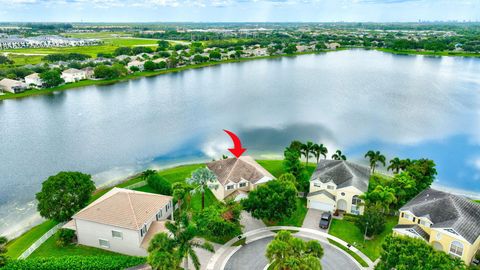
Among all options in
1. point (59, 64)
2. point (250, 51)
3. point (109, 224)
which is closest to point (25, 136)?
point (109, 224)

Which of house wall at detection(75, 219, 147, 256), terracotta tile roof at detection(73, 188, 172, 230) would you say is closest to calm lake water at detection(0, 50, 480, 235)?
house wall at detection(75, 219, 147, 256)

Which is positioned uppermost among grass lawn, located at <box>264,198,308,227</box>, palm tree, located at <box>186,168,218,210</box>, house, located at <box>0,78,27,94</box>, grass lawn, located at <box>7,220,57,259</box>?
house, located at <box>0,78,27,94</box>

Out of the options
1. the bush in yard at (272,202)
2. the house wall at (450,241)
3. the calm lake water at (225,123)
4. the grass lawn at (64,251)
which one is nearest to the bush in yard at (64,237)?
the grass lawn at (64,251)

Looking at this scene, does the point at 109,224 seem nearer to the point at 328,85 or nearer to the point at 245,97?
the point at 245,97

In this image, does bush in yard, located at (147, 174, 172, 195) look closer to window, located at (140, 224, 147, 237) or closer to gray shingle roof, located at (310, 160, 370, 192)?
window, located at (140, 224, 147, 237)

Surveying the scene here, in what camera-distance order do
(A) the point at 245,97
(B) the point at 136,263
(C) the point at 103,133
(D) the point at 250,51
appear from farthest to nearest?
(D) the point at 250,51, (A) the point at 245,97, (C) the point at 103,133, (B) the point at 136,263

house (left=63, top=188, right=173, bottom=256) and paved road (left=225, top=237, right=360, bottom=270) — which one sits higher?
house (left=63, top=188, right=173, bottom=256)

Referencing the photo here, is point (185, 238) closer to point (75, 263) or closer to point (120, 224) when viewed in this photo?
point (120, 224)
